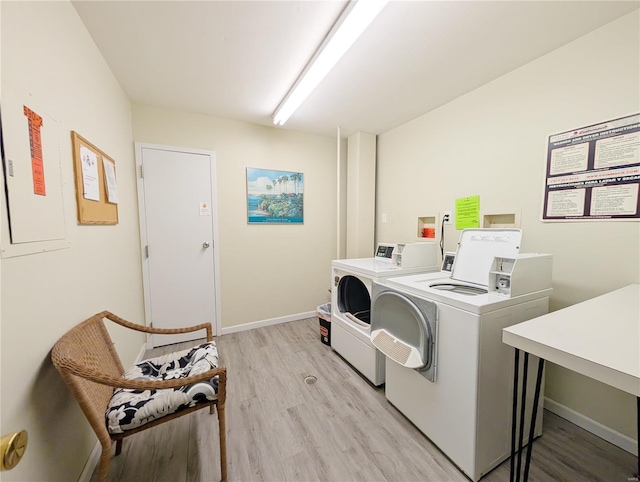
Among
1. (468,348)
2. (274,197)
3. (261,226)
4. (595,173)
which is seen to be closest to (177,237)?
(261,226)

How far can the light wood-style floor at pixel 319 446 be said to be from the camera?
1.29m

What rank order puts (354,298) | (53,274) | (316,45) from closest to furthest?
(53,274), (316,45), (354,298)

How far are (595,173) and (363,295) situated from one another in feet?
6.18

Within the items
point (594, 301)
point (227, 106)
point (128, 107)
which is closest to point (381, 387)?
point (594, 301)

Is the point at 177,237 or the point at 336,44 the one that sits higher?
the point at 336,44

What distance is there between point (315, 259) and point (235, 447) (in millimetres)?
2200

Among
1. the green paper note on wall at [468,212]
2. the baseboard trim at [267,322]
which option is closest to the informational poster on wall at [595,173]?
the green paper note on wall at [468,212]

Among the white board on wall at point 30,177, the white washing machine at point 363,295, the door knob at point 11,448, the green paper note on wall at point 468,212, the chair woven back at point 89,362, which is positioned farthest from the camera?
the green paper note on wall at point 468,212

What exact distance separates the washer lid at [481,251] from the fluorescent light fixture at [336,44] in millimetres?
1454

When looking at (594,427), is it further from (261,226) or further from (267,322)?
(261,226)

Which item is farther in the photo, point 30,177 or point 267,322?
point 267,322

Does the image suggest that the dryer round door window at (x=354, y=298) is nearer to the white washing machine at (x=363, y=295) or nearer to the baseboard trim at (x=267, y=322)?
the white washing machine at (x=363, y=295)

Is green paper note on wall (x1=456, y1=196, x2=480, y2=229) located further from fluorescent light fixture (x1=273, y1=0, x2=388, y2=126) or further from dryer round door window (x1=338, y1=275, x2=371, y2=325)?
fluorescent light fixture (x1=273, y1=0, x2=388, y2=126)

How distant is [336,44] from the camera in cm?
151
